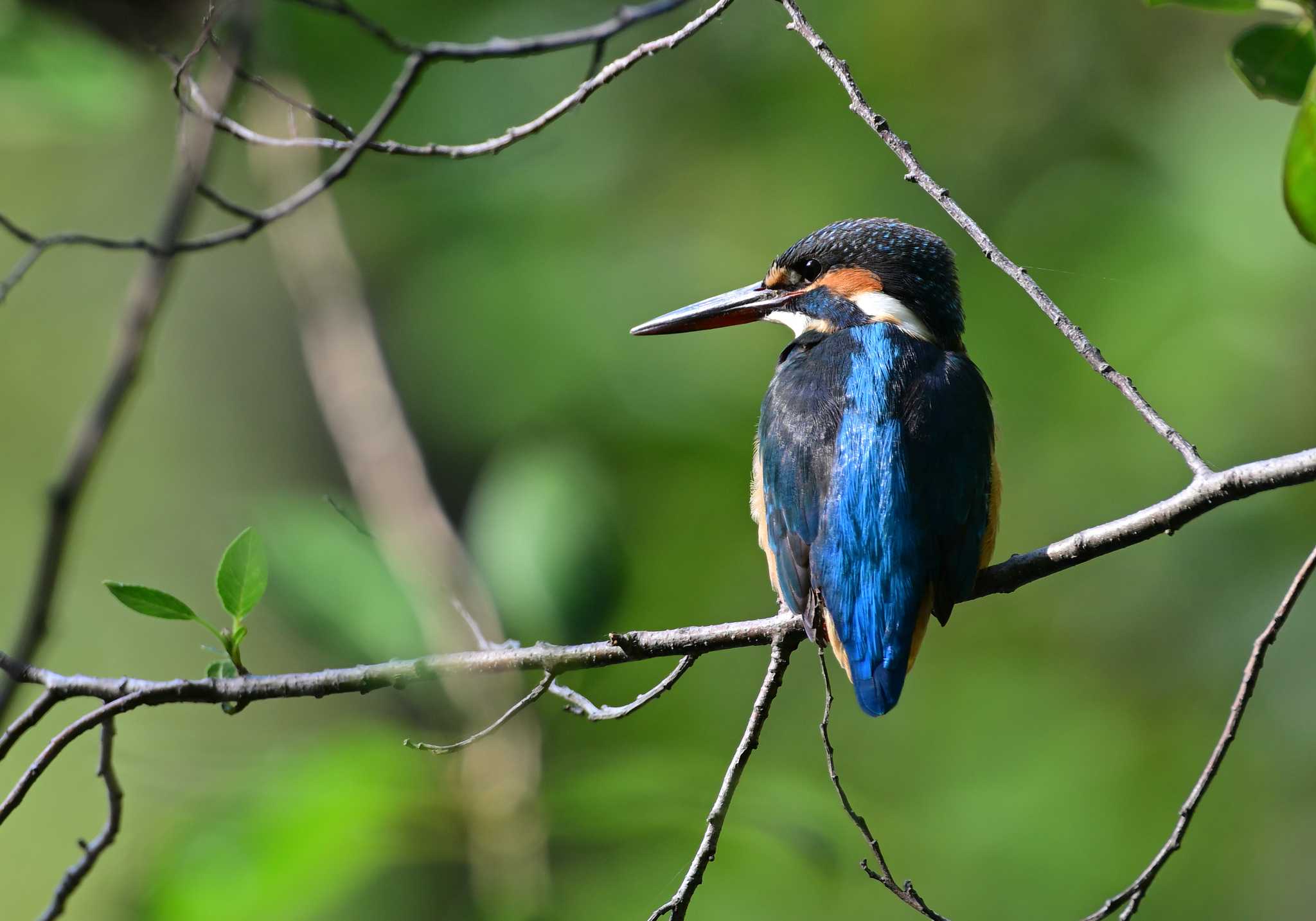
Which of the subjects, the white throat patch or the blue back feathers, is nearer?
the blue back feathers

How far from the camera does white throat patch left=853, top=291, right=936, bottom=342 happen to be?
234 centimetres

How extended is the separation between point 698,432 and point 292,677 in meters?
2.54

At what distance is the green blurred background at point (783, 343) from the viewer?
11.9 feet

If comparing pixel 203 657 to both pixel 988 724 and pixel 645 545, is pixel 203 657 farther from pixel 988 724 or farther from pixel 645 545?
pixel 988 724

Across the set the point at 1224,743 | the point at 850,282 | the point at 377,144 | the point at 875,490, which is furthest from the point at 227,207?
the point at 1224,743

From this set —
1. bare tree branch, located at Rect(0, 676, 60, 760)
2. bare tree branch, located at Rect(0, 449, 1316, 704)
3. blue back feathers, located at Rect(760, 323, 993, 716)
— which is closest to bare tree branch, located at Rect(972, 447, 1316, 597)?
bare tree branch, located at Rect(0, 449, 1316, 704)

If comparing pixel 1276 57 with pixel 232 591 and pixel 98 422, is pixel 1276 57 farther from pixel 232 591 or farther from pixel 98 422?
pixel 232 591

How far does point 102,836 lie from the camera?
1.62 metres

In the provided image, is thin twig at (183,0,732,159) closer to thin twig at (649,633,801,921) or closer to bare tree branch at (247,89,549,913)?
A: bare tree branch at (247,89,549,913)

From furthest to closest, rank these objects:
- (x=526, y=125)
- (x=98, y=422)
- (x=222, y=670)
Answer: (x=526, y=125)
(x=222, y=670)
(x=98, y=422)

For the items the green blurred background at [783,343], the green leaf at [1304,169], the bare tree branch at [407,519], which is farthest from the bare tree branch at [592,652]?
the green blurred background at [783,343]

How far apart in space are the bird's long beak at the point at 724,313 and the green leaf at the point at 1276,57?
1339 millimetres

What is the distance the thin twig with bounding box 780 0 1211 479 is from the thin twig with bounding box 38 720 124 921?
131cm

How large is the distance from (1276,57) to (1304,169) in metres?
0.21
